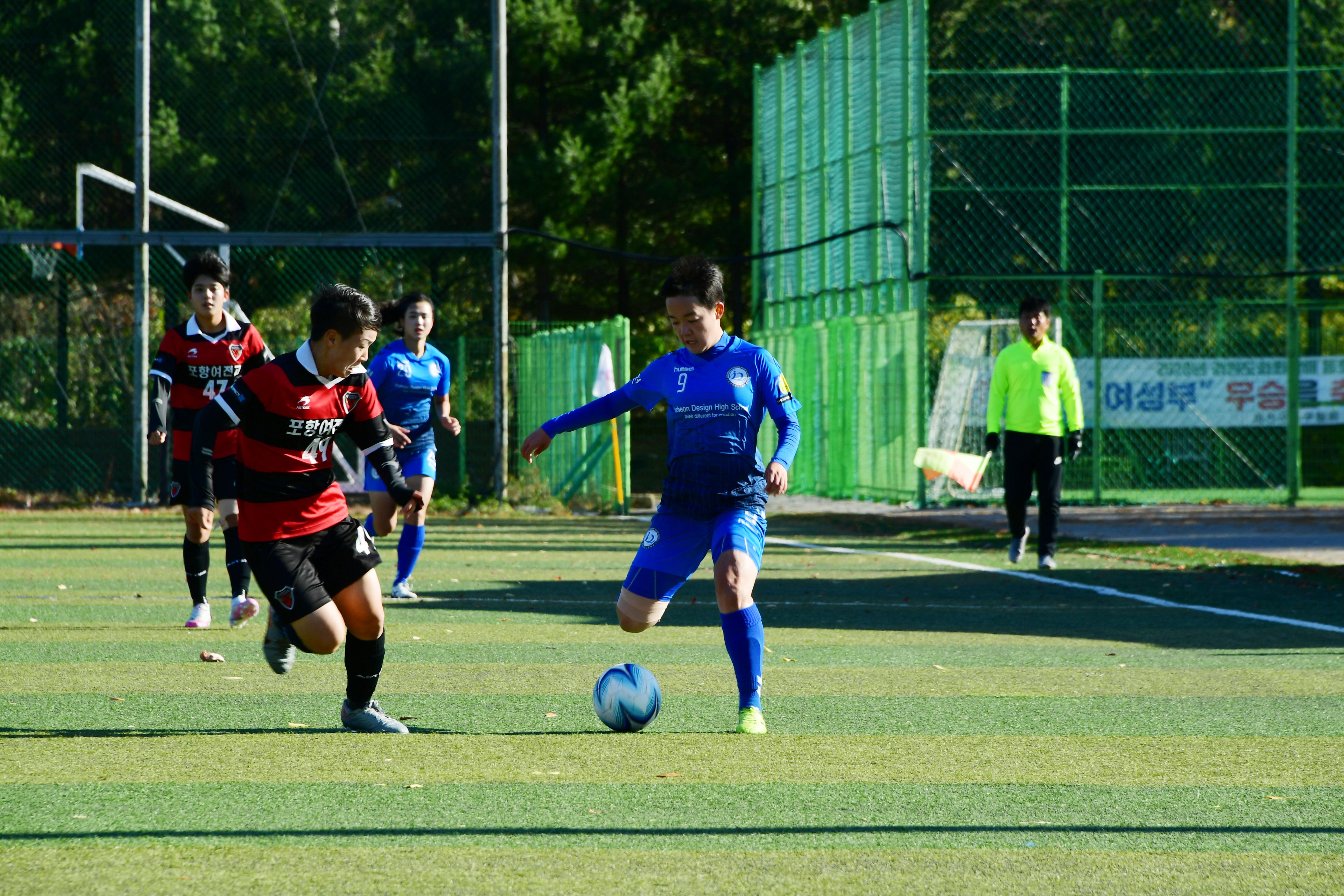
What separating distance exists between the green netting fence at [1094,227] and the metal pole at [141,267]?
34.7 feet

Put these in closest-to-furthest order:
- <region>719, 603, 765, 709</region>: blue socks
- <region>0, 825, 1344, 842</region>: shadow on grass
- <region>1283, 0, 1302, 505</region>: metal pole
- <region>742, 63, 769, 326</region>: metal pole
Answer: <region>0, 825, 1344, 842</region>: shadow on grass < <region>719, 603, 765, 709</region>: blue socks < <region>1283, 0, 1302, 505</region>: metal pole < <region>742, 63, 769, 326</region>: metal pole

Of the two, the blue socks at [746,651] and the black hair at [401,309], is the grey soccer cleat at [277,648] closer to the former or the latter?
the blue socks at [746,651]

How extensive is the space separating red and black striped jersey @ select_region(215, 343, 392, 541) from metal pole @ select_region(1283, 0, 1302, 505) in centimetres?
1898

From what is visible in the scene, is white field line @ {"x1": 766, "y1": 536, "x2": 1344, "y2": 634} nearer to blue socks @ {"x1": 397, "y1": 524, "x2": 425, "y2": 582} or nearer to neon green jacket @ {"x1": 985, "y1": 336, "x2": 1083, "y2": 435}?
neon green jacket @ {"x1": 985, "y1": 336, "x2": 1083, "y2": 435}

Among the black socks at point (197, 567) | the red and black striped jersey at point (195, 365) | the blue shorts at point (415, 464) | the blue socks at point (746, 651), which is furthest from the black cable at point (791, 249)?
the blue socks at point (746, 651)

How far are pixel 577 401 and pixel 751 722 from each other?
17.9 m

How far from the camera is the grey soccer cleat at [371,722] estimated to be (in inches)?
239

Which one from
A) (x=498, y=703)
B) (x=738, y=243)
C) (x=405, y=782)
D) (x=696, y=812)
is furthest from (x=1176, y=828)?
(x=738, y=243)

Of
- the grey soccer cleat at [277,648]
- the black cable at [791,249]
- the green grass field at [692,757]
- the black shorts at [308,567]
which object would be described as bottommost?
the green grass field at [692,757]

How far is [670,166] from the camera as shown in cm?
3791

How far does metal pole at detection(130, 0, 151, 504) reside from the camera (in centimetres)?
2239

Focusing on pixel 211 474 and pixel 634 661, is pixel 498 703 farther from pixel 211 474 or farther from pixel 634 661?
pixel 211 474

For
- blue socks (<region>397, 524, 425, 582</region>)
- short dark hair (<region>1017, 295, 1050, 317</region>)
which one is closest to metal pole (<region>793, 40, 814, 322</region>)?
short dark hair (<region>1017, 295, 1050, 317</region>)

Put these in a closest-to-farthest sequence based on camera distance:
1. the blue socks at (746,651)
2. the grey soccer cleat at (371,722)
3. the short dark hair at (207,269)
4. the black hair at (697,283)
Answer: the grey soccer cleat at (371,722), the blue socks at (746,651), the black hair at (697,283), the short dark hair at (207,269)
